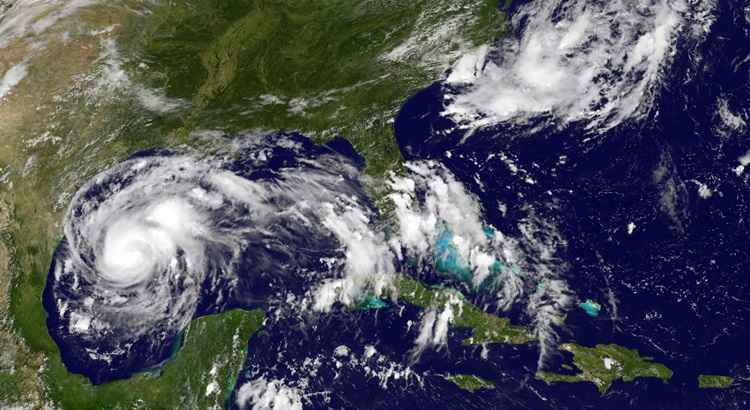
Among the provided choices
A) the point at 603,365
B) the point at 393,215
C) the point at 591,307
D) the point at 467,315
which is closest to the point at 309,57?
the point at 393,215

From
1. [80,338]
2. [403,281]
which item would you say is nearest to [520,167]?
[403,281]

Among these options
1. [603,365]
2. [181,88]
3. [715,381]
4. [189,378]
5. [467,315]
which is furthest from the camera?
[181,88]

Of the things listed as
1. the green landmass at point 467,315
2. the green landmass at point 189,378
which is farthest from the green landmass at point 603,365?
the green landmass at point 189,378

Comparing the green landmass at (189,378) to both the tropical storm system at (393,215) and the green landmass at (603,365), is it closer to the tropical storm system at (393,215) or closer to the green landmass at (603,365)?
the tropical storm system at (393,215)

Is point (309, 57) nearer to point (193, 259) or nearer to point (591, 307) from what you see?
point (193, 259)

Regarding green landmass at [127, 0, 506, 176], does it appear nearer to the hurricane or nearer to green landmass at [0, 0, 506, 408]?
green landmass at [0, 0, 506, 408]

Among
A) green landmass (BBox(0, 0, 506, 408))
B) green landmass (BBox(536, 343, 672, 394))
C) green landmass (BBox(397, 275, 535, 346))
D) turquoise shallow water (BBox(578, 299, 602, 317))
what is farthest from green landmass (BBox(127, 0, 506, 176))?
green landmass (BBox(536, 343, 672, 394))
